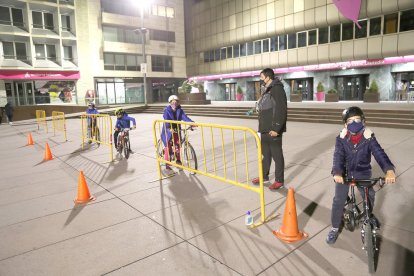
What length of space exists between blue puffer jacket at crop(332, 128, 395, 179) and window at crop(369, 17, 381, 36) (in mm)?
26813

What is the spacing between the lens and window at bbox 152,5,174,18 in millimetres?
40531

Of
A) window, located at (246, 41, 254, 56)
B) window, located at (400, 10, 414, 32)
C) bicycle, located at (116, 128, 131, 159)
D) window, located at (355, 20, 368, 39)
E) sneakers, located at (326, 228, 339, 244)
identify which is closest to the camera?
sneakers, located at (326, 228, 339, 244)

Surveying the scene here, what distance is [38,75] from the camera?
98.0ft

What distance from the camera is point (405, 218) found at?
3.80 m

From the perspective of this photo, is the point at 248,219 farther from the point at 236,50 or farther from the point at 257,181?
the point at 236,50

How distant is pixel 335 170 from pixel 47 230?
374 cm

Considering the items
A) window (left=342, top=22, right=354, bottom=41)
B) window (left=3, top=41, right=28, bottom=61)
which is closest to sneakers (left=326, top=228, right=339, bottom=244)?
window (left=342, top=22, right=354, bottom=41)

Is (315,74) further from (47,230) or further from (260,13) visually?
(47,230)

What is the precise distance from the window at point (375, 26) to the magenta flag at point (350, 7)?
4.16 ft

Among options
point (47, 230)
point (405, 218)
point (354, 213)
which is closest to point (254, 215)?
point (354, 213)

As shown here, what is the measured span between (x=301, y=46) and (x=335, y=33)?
3452 millimetres

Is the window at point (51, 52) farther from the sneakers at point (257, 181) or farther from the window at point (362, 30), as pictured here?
Answer: the sneakers at point (257, 181)

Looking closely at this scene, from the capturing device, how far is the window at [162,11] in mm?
40531

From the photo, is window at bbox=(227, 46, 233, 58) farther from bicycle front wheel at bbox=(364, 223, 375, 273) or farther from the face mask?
bicycle front wheel at bbox=(364, 223, 375, 273)
